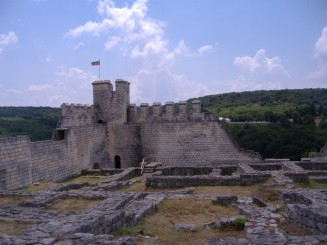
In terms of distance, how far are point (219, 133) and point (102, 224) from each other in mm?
14961

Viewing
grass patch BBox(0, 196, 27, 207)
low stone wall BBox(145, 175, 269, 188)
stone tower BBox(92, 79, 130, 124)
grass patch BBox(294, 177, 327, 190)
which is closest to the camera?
grass patch BBox(0, 196, 27, 207)

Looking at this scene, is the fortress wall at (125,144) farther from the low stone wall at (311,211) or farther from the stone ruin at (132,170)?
the low stone wall at (311,211)

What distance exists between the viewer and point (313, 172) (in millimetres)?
14789

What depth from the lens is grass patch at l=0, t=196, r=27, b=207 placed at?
10.7 metres

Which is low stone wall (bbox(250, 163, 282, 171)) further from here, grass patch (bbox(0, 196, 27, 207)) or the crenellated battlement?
grass patch (bbox(0, 196, 27, 207))

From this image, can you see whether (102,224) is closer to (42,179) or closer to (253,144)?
(42,179)

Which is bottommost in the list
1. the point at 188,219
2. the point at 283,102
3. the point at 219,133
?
the point at 188,219

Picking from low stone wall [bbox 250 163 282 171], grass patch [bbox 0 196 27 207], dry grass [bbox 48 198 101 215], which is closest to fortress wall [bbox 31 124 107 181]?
grass patch [bbox 0 196 27 207]

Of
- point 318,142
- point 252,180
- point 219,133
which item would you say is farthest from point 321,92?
point 252,180

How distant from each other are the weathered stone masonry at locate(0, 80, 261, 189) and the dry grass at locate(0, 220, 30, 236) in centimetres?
980

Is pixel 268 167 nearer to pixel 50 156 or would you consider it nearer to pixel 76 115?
pixel 50 156

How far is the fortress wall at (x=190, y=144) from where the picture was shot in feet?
70.1

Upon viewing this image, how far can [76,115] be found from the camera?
70.8 ft

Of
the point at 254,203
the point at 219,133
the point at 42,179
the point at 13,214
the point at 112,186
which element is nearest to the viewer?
the point at 13,214
